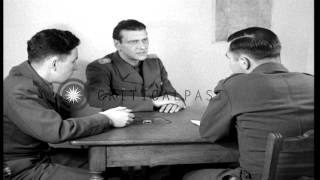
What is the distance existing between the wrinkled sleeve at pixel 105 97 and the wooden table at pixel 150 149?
0.66 meters

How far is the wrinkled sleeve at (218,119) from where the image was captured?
154cm

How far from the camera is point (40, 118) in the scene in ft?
5.29

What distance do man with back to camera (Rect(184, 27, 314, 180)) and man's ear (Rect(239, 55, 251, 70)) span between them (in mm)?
24

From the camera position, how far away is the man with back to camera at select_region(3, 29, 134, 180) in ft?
5.33

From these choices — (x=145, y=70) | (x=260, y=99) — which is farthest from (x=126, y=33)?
(x=260, y=99)

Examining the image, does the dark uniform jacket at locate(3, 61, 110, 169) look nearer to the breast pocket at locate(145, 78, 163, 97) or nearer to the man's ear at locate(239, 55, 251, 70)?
the man's ear at locate(239, 55, 251, 70)

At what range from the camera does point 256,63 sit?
1.65 metres

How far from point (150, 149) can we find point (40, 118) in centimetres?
50

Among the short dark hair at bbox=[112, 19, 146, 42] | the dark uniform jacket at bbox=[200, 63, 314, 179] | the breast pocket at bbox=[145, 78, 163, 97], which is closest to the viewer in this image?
the dark uniform jacket at bbox=[200, 63, 314, 179]

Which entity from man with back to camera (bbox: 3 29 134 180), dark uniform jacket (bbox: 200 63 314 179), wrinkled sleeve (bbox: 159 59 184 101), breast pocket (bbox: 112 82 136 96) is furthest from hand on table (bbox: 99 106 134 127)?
wrinkled sleeve (bbox: 159 59 184 101)

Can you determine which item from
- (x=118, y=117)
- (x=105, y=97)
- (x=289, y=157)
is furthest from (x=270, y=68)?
(x=105, y=97)

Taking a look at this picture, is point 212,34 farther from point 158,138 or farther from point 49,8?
point 158,138

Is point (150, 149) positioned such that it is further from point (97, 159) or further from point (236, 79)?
point (236, 79)

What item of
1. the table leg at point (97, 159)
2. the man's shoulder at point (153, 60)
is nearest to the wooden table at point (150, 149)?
the table leg at point (97, 159)
